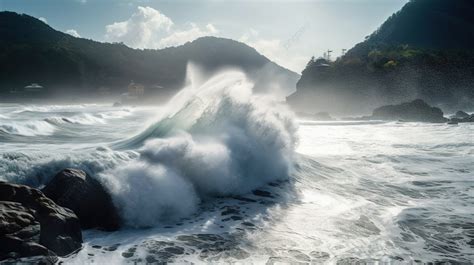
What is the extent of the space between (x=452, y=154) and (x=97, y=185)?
595 inches

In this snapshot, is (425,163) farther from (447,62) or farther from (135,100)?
(135,100)

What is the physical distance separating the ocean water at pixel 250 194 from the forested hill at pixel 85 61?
6011 cm

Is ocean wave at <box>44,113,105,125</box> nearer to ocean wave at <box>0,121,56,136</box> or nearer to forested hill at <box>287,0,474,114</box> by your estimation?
ocean wave at <box>0,121,56,136</box>

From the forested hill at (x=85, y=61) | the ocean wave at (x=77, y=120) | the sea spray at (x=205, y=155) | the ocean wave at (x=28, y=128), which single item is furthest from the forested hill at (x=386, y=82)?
the sea spray at (x=205, y=155)

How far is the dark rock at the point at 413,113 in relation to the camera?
36.4 m

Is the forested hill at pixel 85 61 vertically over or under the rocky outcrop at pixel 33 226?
over

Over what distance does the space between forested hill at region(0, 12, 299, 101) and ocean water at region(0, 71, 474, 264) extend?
6011 cm

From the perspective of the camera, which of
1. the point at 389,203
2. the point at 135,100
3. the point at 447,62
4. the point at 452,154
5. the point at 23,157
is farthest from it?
the point at 135,100

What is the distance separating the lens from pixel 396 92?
6378 centimetres

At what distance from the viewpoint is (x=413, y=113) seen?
38.8 m

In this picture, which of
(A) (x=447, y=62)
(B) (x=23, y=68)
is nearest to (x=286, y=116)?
(A) (x=447, y=62)

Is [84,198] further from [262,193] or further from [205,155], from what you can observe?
[262,193]

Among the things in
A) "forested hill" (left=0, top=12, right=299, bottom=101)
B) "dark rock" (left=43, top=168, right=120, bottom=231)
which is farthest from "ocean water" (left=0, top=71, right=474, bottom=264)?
"forested hill" (left=0, top=12, right=299, bottom=101)

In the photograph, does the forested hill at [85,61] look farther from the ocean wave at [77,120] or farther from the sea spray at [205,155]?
the sea spray at [205,155]
